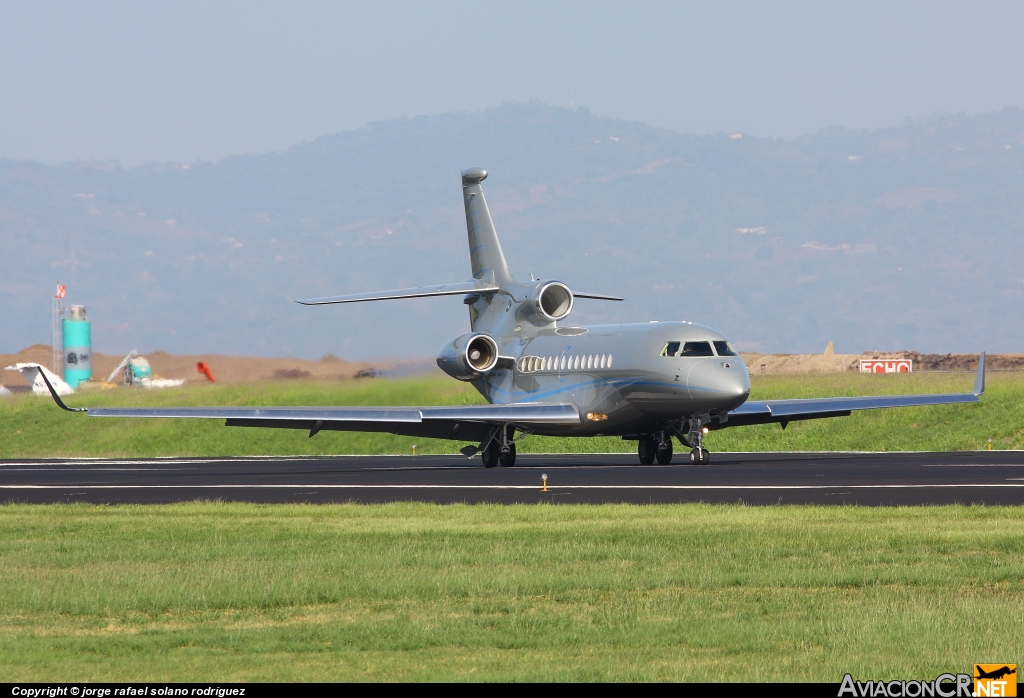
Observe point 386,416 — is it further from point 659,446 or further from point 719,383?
point 719,383

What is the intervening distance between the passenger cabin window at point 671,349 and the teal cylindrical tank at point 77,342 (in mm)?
86380

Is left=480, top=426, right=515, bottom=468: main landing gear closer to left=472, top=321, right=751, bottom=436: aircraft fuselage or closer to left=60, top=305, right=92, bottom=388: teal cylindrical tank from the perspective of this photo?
left=472, top=321, right=751, bottom=436: aircraft fuselage

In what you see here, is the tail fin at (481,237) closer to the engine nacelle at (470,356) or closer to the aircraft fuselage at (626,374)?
the engine nacelle at (470,356)

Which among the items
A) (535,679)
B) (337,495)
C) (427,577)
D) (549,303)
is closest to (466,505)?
(337,495)

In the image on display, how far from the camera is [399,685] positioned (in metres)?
9.00

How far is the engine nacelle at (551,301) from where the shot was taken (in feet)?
139

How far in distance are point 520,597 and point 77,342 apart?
10959cm

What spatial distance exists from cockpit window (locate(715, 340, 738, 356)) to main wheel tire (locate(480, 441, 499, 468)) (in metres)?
7.17

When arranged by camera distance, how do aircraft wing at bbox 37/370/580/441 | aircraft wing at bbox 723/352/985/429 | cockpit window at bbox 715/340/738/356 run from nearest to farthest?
aircraft wing at bbox 37/370/580/441, cockpit window at bbox 715/340/738/356, aircraft wing at bbox 723/352/985/429

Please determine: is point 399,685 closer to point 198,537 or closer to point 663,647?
point 663,647

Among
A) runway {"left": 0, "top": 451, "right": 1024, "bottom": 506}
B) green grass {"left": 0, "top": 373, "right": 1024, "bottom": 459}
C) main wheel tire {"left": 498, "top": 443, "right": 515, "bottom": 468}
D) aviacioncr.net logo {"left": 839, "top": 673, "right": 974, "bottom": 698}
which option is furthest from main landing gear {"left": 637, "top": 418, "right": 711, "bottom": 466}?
aviacioncr.net logo {"left": 839, "top": 673, "right": 974, "bottom": 698}

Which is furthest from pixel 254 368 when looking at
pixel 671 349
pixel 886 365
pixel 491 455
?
pixel 886 365

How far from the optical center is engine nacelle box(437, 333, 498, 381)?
135 feet

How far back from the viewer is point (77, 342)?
382ft
